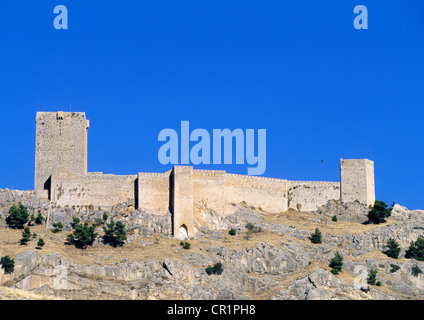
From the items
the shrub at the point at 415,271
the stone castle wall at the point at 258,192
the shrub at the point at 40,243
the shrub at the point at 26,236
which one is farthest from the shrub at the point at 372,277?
the shrub at the point at 26,236

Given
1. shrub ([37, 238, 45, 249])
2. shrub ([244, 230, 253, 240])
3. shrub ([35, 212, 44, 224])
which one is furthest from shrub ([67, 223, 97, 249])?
shrub ([244, 230, 253, 240])

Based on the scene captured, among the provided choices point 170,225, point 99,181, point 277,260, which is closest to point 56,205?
point 99,181

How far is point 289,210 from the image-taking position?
251 feet

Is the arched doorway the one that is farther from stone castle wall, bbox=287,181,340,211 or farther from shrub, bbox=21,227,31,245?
stone castle wall, bbox=287,181,340,211

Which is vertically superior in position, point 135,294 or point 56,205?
point 56,205

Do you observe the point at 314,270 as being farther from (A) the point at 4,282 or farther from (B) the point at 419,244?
(A) the point at 4,282

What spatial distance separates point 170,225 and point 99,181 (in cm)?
710

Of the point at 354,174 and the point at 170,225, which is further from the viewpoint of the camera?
the point at 354,174

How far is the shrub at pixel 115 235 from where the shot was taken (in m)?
65.1

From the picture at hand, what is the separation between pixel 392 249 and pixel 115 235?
22409 millimetres

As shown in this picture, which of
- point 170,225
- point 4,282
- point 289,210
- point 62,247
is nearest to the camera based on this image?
point 4,282

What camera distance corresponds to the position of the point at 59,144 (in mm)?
72750

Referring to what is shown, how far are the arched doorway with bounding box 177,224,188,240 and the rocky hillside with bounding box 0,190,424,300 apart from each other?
91 cm

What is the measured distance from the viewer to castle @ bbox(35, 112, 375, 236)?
226 feet
